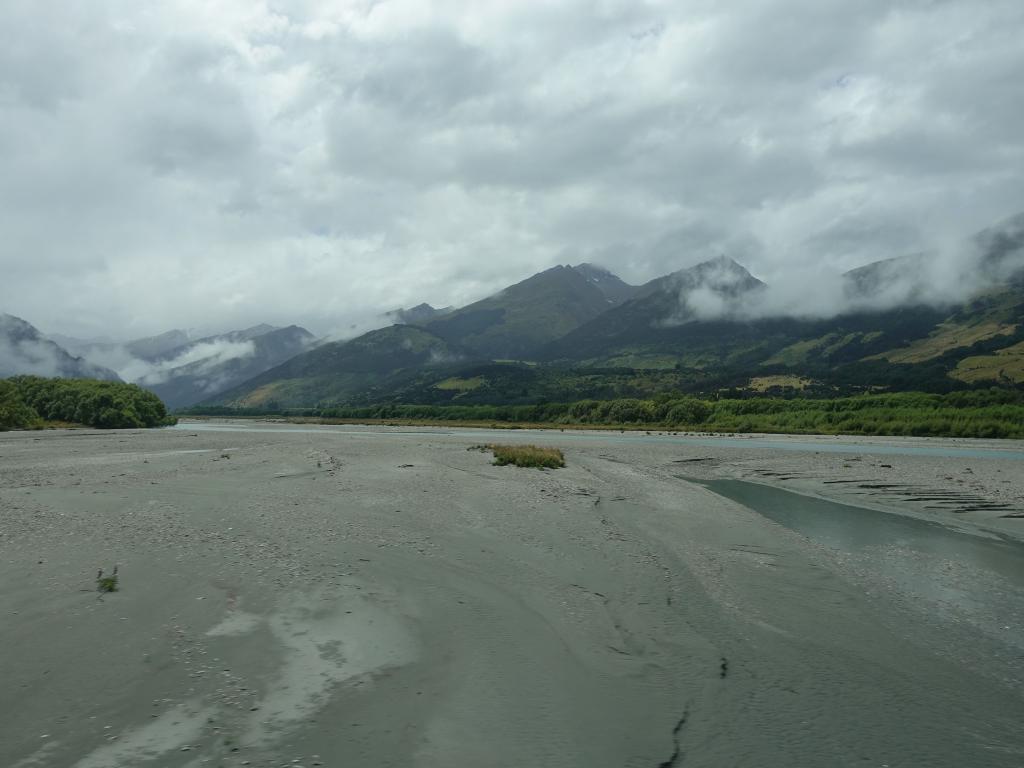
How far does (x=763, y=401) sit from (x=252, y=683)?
122970mm

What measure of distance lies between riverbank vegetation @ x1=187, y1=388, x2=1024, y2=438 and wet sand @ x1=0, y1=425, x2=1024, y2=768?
72705 mm

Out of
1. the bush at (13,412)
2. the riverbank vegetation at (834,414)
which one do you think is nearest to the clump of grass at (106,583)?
the riverbank vegetation at (834,414)

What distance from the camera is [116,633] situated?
10383 millimetres

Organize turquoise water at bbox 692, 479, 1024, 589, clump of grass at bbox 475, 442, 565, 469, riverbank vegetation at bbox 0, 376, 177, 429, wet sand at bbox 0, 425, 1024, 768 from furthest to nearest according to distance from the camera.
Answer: riverbank vegetation at bbox 0, 376, 177, 429, clump of grass at bbox 475, 442, 565, 469, turquoise water at bbox 692, 479, 1024, 589, wet sand at bbox 0, 425, 1024, 768

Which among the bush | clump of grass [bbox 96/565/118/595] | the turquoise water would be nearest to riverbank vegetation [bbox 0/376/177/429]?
the bush

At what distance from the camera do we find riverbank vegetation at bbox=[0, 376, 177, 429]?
115 meters

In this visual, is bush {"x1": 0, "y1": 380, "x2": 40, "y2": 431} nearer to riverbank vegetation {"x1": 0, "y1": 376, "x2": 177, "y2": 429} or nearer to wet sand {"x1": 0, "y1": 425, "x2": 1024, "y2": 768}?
riverbank vegetation {"x1": 0, "y1": 376, "x2": 177, "y2": 429}

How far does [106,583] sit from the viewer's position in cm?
1291

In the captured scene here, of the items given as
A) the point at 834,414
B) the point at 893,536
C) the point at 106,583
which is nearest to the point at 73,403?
the point at 106,583

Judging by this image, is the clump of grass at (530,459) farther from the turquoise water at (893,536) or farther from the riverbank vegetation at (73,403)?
the riverbank vegetation at (73,403)

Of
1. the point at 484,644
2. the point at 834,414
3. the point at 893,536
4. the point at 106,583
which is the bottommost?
the point at 893,536

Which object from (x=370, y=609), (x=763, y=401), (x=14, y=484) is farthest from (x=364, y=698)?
(x=763, y=401)

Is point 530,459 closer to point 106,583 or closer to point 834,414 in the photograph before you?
point 106,583

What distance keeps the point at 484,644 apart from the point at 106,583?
8119mm
